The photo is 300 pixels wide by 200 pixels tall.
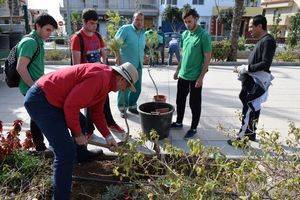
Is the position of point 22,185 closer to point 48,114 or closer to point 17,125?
point 17,125

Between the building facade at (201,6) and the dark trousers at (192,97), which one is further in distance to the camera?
the building facade at (201,6)

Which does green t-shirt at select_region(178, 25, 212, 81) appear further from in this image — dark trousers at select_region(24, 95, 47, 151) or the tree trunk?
the tree trunk

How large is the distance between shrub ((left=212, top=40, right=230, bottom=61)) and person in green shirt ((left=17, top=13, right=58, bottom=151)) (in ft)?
31.3

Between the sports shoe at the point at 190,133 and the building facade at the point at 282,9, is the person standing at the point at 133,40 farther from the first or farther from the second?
the building facade at the point at 282,9

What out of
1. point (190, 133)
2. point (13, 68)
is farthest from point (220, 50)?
point (13, 68)

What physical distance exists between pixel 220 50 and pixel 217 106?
6317mm

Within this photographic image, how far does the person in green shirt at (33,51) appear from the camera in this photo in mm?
3424

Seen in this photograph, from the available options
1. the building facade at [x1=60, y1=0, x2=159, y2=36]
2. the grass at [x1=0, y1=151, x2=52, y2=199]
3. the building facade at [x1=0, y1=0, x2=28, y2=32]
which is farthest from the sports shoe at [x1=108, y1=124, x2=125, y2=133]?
the building facade at [x1=60, y1=0, x2=159, y2=36]

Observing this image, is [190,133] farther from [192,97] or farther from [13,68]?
[13,68]

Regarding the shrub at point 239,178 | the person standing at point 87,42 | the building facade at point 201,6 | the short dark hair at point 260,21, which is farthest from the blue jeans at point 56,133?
the building facade at point 201,6

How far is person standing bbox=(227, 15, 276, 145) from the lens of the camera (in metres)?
3.93

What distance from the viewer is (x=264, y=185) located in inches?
85.0

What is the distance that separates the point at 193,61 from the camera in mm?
4426

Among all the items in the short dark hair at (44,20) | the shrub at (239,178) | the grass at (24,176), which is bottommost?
the grass at (24,176)
